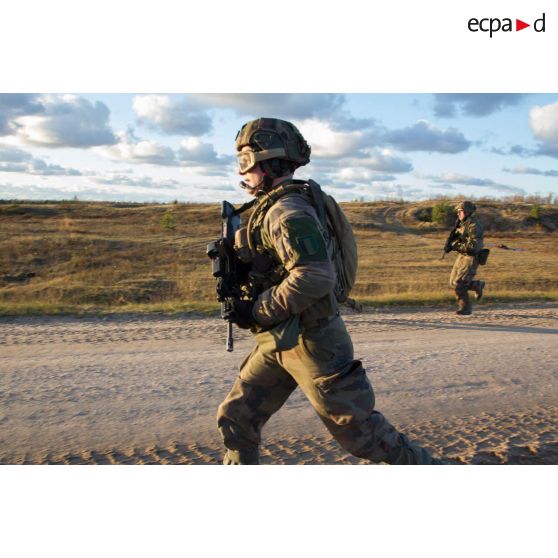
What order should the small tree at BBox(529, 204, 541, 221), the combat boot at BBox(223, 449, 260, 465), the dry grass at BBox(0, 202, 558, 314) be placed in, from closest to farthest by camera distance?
the combat boot at BBox(223, 449, 260, 465)
the dry grass at BBox(0, 202, 558, 314)
the small tree at BBox(529, 204, 541, 221)

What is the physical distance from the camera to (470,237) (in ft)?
34.3

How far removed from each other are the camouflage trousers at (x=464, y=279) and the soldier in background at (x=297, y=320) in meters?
7.13

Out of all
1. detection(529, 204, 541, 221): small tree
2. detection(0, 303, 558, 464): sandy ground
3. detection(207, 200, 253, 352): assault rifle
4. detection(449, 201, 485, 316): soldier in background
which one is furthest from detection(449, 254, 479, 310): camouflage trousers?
detection(529, 204, 541, 221): small tree

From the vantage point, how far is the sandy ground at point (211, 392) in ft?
14.3

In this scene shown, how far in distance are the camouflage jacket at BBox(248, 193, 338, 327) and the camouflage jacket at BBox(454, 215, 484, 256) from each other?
788 centimetres

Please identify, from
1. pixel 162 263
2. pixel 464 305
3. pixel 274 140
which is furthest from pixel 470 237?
pixel 162 263

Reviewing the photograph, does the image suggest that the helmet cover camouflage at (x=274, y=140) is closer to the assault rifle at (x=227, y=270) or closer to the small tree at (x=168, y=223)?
the assault rifle at (x=227, y=270)

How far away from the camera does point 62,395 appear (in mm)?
5457

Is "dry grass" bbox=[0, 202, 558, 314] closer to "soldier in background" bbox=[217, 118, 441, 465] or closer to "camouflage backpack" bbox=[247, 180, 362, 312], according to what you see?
"soldier in background" bbox=[217, 118, 441, 465]

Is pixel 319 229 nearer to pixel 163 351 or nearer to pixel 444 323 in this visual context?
pixel 163 351

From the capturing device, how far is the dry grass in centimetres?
1227

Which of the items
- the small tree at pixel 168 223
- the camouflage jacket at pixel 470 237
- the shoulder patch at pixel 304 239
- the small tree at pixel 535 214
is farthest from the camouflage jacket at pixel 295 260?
the small tree at pixel 535 214

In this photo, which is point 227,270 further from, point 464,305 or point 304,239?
point 464,305

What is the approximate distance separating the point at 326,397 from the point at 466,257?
7.99 meters
